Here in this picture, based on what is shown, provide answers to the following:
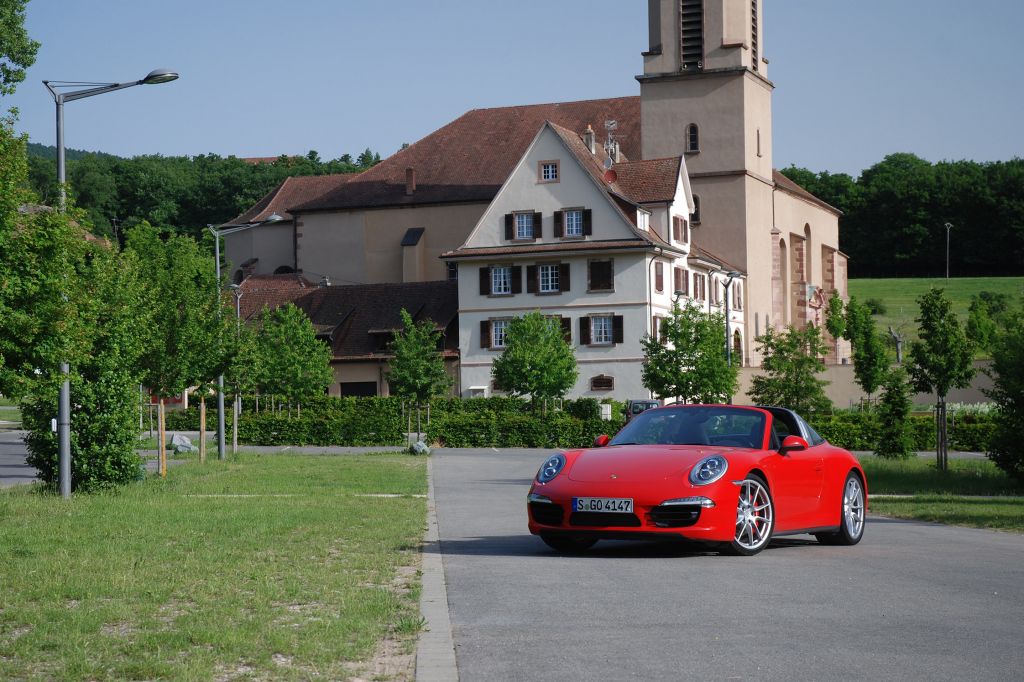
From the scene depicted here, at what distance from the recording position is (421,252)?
86.2 meters

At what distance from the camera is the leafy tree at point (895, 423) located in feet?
133

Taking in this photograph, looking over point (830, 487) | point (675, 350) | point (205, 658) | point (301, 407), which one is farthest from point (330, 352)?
point (205, 658)

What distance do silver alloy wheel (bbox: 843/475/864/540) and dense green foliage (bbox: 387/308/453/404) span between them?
133ft

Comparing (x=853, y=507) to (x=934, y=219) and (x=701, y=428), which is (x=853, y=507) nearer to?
(x=701, y=428)

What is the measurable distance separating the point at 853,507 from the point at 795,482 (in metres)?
1.34

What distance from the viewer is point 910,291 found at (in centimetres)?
13250

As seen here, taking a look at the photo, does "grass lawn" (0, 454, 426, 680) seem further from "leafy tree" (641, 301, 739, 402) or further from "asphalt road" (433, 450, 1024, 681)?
"leafy tree" (641, 301, 739, 402)

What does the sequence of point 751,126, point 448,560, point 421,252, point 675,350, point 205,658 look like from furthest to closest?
point 421,252 < point 751,126 < point 675,350 < point 448,560 < point 205,658

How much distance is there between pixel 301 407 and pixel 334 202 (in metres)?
27.6

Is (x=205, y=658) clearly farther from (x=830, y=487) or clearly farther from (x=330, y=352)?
(x=330, y=352)

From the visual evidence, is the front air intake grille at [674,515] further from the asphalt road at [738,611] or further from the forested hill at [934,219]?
the forested hill at [934,219]

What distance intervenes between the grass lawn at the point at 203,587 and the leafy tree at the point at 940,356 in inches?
706

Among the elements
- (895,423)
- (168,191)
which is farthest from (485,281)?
(168,191)

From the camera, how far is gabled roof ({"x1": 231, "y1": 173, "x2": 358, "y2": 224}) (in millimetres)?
93875
